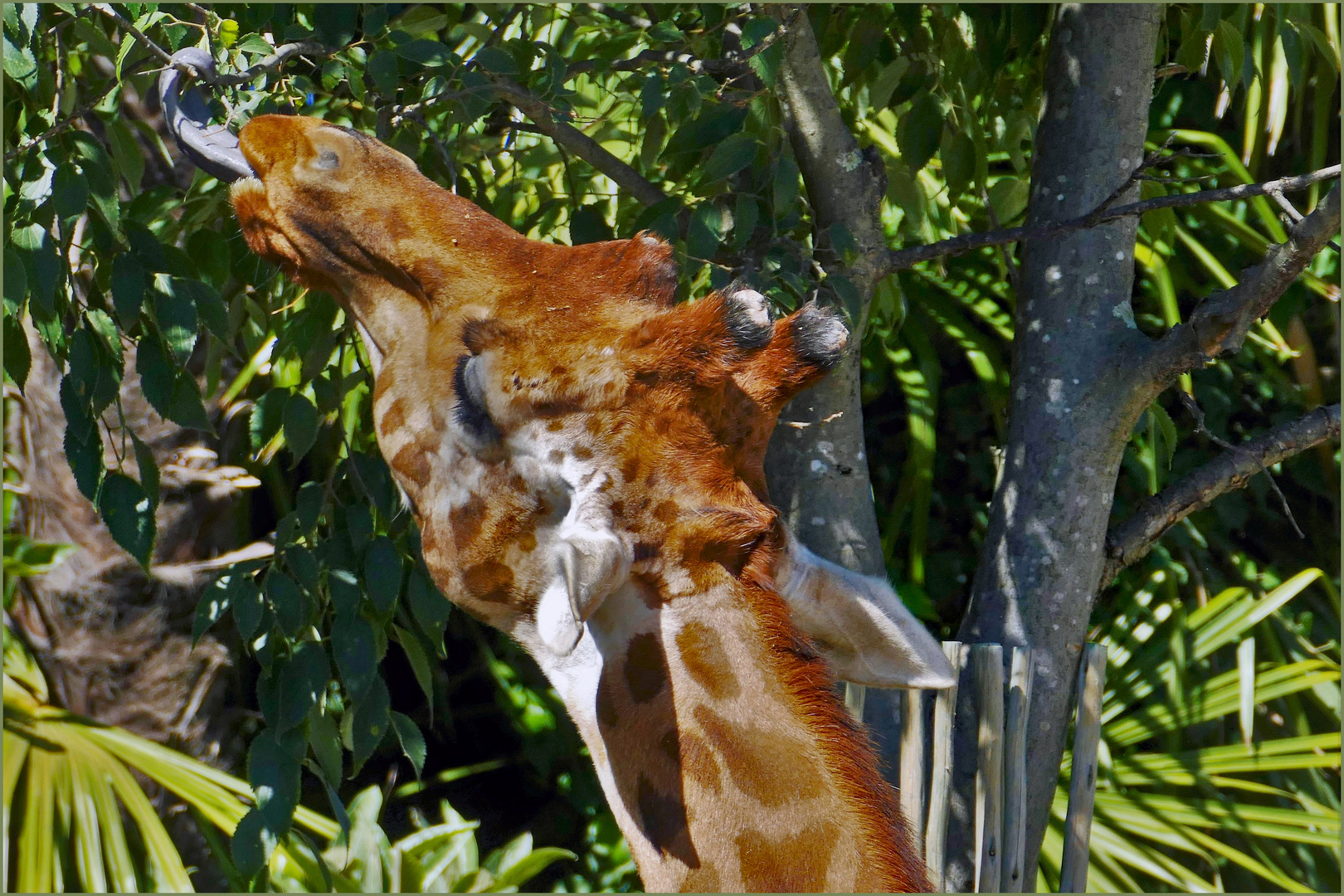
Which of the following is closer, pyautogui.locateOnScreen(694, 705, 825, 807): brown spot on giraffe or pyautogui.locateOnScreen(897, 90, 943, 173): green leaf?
pyautogui.locateOnScreen(694, 705, 825, 807): brown spot on giraffe

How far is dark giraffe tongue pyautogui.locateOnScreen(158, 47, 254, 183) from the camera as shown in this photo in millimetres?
962

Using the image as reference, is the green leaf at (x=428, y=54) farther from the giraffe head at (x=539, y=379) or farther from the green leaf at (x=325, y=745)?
the green leaf at (x=325, y=745)

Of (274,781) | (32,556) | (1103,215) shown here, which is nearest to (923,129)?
A: (1103,215)

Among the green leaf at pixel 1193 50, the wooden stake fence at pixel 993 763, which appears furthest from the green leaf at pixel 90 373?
the green leaf at pixel 1193 50

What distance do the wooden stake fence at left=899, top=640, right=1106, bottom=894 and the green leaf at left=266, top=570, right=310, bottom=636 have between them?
2.85 feet

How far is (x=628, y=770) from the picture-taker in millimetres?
880

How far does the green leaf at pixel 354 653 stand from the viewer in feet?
4.77

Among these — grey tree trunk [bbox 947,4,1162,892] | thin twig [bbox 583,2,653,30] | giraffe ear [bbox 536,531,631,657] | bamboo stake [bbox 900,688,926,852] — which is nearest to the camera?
giraffe ear [bbox 536,531,631,657]

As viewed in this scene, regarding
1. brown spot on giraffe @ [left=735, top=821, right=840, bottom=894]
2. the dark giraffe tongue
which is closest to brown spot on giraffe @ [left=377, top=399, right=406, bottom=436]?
the dark giraffe tongue

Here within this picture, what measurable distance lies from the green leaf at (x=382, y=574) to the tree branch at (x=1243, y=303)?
3.78 feet

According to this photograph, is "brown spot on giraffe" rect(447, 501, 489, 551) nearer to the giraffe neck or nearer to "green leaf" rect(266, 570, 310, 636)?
the giraffe neck

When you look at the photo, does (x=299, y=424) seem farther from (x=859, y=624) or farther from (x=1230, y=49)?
(x=1230, y=49)

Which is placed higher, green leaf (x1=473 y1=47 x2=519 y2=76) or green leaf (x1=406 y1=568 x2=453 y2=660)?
green leaf (x1=473 y1=47 x2=519 y2=76)

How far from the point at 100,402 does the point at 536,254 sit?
0.72 m
